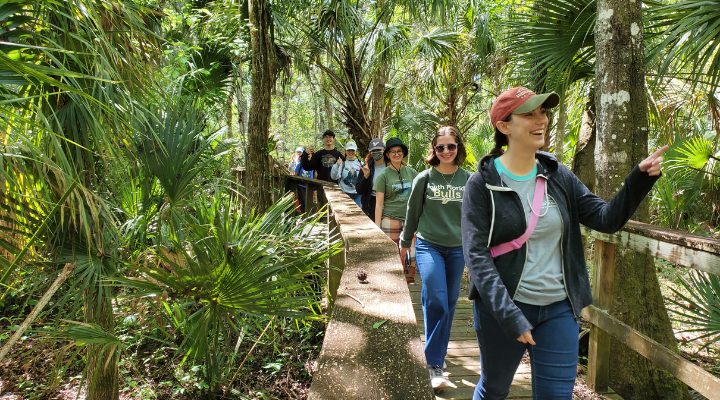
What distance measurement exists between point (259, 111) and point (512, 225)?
17.2ft

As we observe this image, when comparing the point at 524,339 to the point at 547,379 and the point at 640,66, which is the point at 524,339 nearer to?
the point at 547,379

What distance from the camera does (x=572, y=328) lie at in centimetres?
178

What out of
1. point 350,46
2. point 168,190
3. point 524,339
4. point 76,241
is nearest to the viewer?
point 524,339

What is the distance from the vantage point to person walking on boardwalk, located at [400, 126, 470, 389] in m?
2.90

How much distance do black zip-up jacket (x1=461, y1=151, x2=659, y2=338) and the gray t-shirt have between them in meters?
0.02

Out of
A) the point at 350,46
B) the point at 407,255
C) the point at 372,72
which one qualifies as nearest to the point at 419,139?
the point at 372,72

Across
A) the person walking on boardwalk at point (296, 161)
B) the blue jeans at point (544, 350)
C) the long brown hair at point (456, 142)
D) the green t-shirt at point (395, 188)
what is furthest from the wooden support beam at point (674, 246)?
the person walking on boardwalk at point (296, 161)

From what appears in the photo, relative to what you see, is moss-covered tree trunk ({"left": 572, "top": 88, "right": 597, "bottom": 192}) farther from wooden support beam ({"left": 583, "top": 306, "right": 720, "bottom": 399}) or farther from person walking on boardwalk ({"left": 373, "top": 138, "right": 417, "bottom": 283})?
wooden support beam ({"left": 583, "top": 306, "right": 720, "bottom": 399})

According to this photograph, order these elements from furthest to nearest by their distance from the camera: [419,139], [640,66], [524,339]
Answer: [419,139] → [640,66] → [524,339]

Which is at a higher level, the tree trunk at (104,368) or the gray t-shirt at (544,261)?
the gray t-shirt at (544,261)

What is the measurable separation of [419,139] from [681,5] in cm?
893

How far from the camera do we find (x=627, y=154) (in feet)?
10.5

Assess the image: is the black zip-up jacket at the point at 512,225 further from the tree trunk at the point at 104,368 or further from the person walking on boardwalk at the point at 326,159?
the person walking on boardwalk at the point at 326,159

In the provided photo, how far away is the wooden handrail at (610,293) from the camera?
2068 mm
